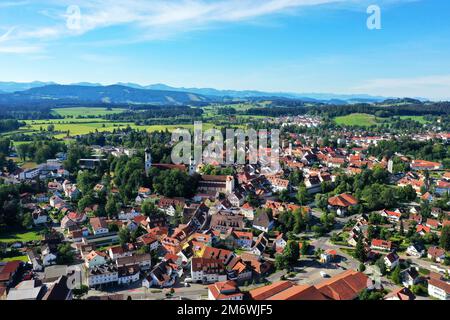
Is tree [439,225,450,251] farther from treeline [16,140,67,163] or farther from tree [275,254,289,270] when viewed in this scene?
treeline [16,140,67,163]

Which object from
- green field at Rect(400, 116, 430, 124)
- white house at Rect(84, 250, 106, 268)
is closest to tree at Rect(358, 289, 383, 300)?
white house at Rect(84, 250, 106, 268)

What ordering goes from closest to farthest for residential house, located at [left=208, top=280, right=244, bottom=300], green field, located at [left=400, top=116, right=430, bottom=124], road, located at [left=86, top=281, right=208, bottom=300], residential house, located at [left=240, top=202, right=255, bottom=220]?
1. residential house, located at [left=208, top=280, right=244, bottom=300]
2. road, located at [left=86, top=281, right=208, bottom=300]
3. residential house, located at [left=240, top=202, right=255, bottom=220]
4. green field, located at [left=400, top=116, right=430, bottom=124]

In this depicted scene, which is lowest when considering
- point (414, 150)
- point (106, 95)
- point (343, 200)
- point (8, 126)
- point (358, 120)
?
point (343, 200)

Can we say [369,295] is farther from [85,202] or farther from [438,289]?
[85,202]

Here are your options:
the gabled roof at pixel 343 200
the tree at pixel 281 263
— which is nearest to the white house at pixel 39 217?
the tree at pixel 281 263

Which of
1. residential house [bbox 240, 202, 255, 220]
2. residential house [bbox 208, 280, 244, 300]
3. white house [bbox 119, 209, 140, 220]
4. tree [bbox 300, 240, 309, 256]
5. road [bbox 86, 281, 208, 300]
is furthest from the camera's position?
residential house [bbox 240, 202, 255, 220]

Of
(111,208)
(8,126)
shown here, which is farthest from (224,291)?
(8,126)

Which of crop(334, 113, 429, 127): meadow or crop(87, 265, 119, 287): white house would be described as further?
crop(334, 113, 429, 127): meadow
